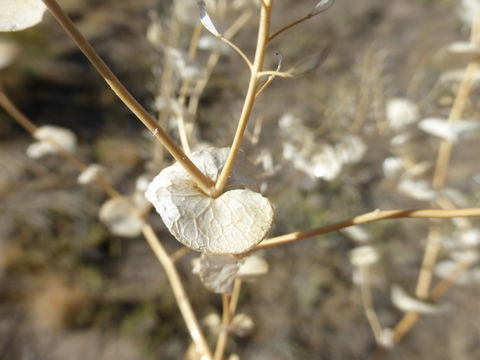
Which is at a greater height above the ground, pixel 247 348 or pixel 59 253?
pixel 59 253

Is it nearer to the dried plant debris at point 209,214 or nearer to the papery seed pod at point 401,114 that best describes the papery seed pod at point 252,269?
the dried plant debris at point 209,214

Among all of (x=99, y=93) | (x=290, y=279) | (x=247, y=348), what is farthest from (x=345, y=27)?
(x=247, y=348)

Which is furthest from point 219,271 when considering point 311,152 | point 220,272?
point 311,152

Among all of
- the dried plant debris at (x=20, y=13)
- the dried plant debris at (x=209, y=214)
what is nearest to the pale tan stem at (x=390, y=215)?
the dried plant debris at (x=209, y=214)

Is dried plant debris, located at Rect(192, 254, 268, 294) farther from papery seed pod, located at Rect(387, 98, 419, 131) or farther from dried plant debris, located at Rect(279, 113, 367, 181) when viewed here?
papery seed pod, located at Rect(387, 98, 419, 131)

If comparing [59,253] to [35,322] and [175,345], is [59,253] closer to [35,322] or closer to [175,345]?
[35,322]

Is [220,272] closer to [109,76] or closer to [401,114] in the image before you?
[109,76]

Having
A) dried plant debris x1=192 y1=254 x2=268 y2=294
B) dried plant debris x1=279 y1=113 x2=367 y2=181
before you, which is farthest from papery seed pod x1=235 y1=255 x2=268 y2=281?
dried plant debris x1=279 y1=113 x2=367 y2=181
